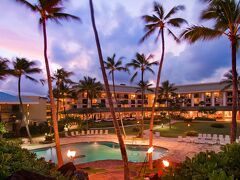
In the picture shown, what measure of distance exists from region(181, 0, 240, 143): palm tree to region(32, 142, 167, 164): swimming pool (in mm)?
11185

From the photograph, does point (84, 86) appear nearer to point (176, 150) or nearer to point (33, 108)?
point (33, 108)

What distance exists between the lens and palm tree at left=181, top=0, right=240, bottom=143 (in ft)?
40.0

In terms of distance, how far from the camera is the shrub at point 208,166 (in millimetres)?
4051

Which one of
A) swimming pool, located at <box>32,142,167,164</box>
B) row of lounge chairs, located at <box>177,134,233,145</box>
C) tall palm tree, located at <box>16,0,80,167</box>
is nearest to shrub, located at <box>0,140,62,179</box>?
tall palm tree, located at <box>16,0,80,167</box>

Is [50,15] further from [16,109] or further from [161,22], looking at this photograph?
[16,109]

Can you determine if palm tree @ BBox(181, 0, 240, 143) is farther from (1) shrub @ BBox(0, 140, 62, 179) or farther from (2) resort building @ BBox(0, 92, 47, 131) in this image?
(2) resort building @ BBox(0, 92, 47, 131)

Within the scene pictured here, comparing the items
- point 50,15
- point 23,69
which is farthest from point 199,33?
point 23,69

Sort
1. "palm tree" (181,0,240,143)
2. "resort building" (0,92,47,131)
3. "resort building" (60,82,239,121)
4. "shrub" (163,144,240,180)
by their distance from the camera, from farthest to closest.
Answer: "resort building" (60,82,239,121) < "resort building" (0,92,47,131) < "palm tree" (181,0,240,143) < "shrub" (163,144,240,180)

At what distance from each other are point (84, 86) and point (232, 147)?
41.2 m

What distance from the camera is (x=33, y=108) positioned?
3850 centimetres

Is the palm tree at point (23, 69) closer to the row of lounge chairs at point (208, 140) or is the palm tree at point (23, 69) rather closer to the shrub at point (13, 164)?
the row of lounge chairs at point (208, 140)

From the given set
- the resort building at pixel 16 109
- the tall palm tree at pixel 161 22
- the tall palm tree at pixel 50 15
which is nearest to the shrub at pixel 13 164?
the tall palm tree at pixel 50 15

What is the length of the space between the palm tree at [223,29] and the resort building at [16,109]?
26.0m

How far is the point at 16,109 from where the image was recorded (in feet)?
117
